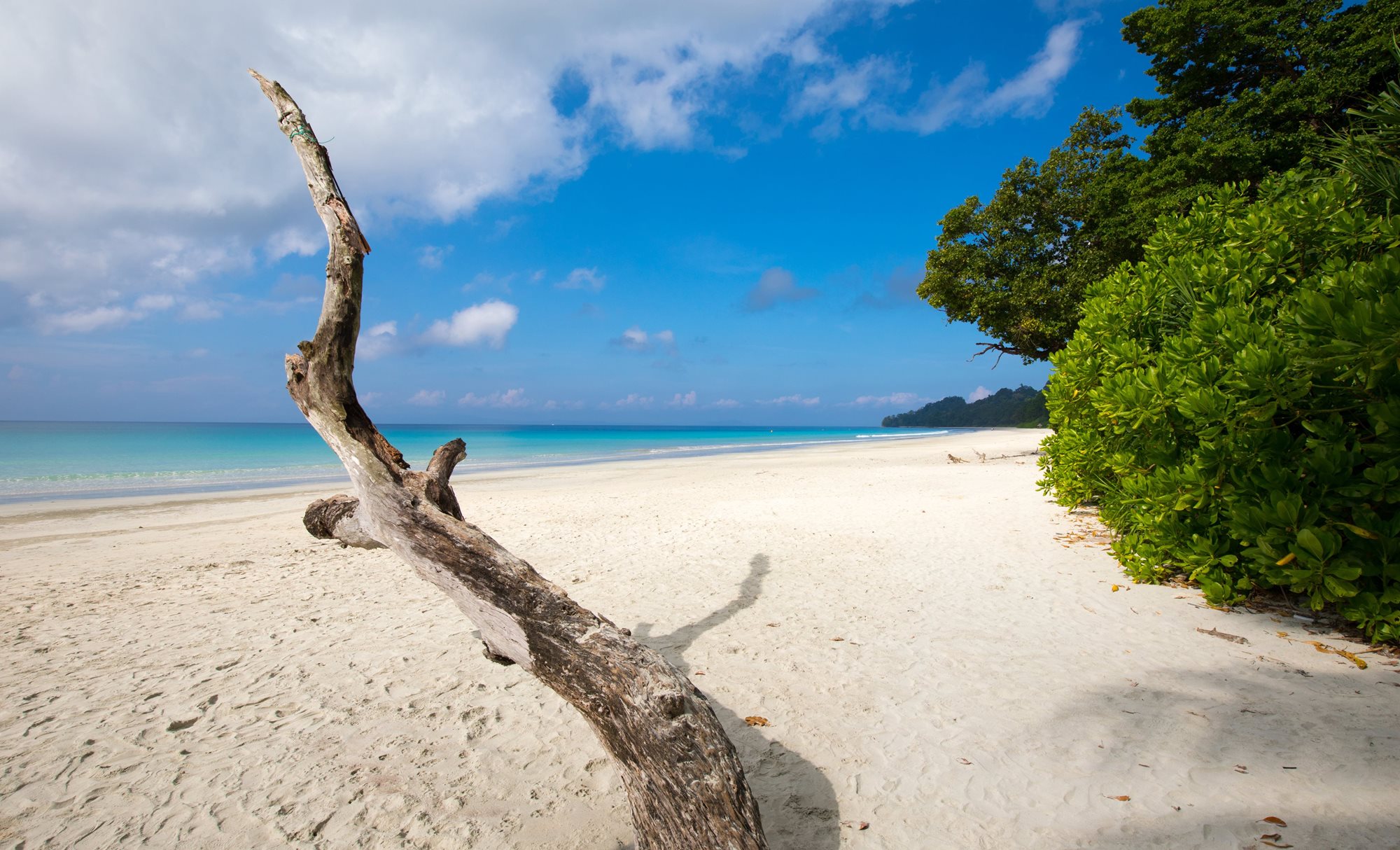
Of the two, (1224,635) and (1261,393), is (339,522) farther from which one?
(1224,635)

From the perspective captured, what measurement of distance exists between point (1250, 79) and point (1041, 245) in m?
5.60

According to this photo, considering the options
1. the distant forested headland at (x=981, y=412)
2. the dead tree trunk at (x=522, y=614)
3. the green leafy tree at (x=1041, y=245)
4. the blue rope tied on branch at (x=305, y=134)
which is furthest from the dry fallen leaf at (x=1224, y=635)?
the distant forested headland at (x=981, y=412)

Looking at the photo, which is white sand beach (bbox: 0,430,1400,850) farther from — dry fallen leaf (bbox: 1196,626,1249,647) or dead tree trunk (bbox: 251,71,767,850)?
dead tree trunk (bbox: 251,71,767,850)

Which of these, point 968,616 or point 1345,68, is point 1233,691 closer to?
point 968,616

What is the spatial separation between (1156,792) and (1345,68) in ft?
56.3

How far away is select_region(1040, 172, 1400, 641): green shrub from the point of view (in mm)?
3477

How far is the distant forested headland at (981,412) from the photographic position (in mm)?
93500

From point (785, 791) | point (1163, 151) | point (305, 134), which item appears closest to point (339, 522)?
point (305, 134)

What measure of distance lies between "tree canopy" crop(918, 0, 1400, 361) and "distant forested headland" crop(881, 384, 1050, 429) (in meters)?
57.9

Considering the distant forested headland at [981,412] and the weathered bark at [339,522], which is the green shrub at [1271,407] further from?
the distant forested headland at [981,412]

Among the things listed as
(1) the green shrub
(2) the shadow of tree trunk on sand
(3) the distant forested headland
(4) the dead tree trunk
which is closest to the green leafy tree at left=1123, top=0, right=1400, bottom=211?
(1) the green shrub

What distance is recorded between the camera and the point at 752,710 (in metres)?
3.62

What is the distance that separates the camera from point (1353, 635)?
13.6 feet

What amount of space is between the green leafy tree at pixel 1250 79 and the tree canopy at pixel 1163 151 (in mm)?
28
